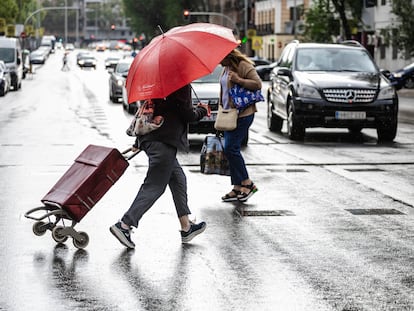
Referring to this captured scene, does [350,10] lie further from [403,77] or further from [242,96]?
[242,96]

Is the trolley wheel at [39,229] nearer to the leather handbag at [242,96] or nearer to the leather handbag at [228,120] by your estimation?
the leather handbag at [228,120]

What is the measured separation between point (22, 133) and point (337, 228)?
1399cm

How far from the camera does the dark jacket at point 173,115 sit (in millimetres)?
9422

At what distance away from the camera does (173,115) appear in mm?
9461

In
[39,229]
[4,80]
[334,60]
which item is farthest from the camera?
[4,80]

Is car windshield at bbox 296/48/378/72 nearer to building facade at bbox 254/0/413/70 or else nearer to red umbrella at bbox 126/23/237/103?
red umbrella at bbox 126/23/237/103

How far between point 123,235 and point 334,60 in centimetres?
1368

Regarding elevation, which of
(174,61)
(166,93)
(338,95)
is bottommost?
(338,95)

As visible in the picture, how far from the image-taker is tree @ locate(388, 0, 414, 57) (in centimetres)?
5331

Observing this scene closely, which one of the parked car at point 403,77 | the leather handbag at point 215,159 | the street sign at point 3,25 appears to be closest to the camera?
the leather handbag at point 215,159

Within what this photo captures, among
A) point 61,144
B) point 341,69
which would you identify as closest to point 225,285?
point 61,144

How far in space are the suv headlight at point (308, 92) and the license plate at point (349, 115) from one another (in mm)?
494

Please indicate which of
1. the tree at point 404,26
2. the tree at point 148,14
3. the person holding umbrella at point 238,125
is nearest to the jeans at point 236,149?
the person holding umbrella at point 238,125

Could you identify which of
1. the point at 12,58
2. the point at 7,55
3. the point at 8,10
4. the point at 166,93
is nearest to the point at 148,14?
the point at 8,10
